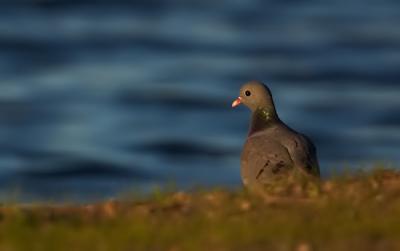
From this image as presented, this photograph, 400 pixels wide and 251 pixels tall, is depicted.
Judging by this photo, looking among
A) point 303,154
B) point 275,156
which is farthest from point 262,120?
point 303,154

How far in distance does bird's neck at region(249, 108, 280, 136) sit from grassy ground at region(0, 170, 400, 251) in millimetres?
3044

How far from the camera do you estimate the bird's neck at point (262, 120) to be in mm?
15000

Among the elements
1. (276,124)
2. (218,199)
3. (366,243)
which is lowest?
(366,243)

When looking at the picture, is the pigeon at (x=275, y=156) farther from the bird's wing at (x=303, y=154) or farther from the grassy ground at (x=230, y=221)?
the grassy ground at (x=230, y=221)

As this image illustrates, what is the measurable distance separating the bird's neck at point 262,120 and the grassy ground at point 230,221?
3.04 m

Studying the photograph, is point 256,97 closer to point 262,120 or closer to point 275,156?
point 262,120

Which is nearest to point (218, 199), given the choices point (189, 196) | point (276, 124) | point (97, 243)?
point (189, 196)

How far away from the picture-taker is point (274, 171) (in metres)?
13.2

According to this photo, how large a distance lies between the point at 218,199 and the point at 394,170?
2.22 metres

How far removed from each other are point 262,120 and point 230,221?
5038 mm

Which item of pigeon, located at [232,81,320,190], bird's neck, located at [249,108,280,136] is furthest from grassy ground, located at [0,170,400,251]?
bird's neck, located at [249,108,280,136]

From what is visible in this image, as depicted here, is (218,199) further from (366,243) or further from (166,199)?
(366,243)

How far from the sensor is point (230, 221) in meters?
10.2

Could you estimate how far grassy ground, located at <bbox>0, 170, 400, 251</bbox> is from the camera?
9.46 meters
